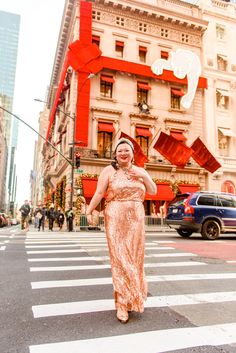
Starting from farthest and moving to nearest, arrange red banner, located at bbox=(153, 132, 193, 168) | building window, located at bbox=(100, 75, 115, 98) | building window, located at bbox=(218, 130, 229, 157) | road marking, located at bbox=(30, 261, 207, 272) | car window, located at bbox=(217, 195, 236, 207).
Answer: building window, located at bbox=(218, 130, 229, 157)
building window, located at bbox=(100, 75, 115, 98)
red banner, located at bbox=(153, 132, 193, 168)
car window, located at bbox=(217, 195, 236, 207)
road marking, located at bbox=(30, 261, 207, 272)

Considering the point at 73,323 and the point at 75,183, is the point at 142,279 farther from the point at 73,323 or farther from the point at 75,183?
the point at 75,183

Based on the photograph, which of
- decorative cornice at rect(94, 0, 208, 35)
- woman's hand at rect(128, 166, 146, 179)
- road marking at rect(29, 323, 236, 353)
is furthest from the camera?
decorative cornice at rect(94, 0, 208, 35)

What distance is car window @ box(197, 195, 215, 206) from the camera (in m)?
12.5

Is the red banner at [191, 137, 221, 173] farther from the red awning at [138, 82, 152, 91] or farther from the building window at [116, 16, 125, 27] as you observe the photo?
the building window at [116, 16, 125, 27]

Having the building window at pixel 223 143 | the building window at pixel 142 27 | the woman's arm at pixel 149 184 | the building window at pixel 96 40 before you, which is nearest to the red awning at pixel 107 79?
the building window at pixel 96 40

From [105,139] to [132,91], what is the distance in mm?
5131

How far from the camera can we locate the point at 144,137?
2677cm

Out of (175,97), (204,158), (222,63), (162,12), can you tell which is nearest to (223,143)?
(204,158)

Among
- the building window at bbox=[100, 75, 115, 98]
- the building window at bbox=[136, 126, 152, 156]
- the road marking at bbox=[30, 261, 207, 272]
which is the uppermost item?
the building window at bbox=[100, 75, 115, 98]

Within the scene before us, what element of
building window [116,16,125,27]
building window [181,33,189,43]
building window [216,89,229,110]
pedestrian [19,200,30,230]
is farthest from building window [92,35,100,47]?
pedestrian [19,200,30,230]

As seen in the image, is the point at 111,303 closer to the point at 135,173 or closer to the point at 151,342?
the point at 151,342

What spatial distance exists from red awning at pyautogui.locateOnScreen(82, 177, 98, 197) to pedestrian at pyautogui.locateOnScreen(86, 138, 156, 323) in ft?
63.0

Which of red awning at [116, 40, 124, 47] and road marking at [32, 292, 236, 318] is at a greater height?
red awning at [116, 40, 124, 47]

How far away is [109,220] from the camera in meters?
3.48
